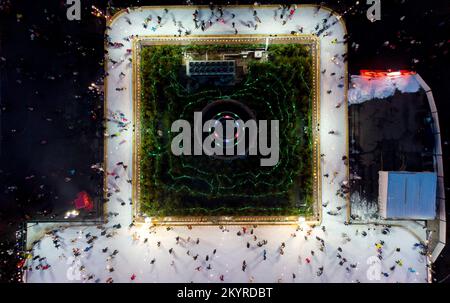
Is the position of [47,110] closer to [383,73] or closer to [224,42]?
[224,42]

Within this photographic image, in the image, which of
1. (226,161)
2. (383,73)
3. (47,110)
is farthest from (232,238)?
(47,110)

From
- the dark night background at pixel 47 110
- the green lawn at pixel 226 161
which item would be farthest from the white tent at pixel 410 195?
the dark night background at pixel 47 110

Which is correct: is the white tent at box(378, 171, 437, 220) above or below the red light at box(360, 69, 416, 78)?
below

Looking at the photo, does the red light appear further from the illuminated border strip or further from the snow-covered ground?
the illuminated border strip

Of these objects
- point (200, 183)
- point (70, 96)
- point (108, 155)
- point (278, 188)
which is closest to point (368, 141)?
point (278, 188)

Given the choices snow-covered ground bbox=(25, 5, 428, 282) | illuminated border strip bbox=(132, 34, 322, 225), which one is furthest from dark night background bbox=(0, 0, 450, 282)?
illuminated border strip bbox=(132, 34, 322, 225)

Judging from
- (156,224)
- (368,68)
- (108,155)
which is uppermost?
(368,68)

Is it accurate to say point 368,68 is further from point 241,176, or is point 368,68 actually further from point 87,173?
point 87,173
